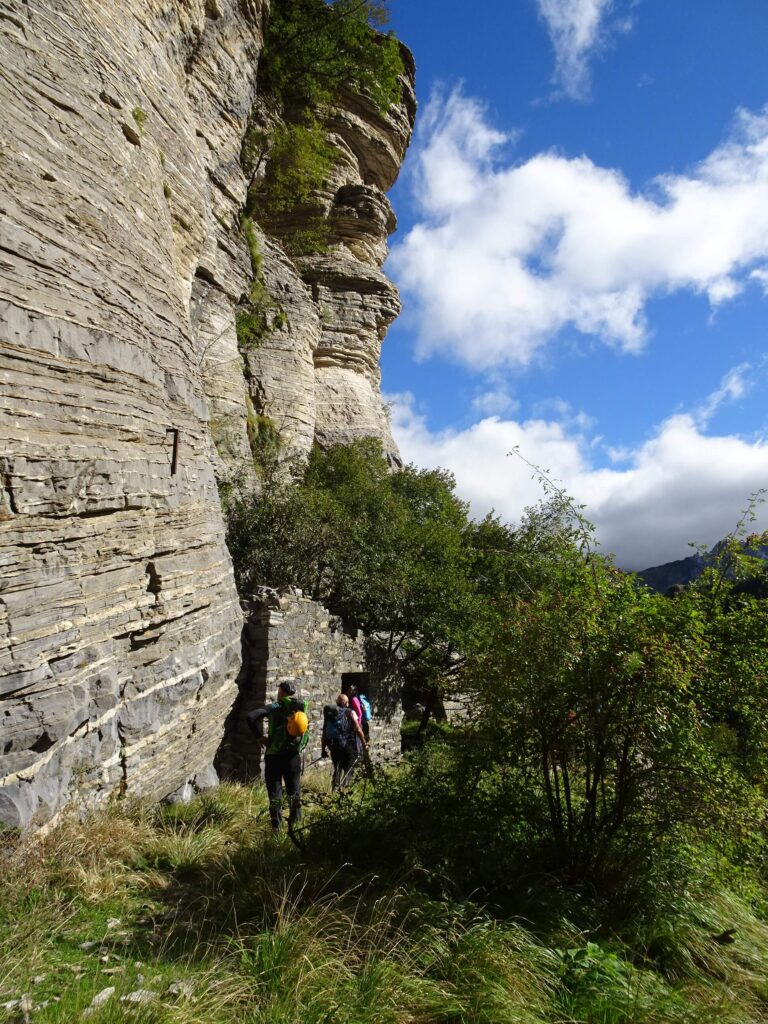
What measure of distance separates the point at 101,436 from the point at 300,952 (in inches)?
175

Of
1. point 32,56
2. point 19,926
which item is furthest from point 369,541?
point 19,926

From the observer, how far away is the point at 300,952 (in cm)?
330

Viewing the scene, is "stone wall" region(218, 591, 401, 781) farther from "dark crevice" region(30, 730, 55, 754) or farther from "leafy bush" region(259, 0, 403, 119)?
"leafy bush" region(259, 0, 403, 119)

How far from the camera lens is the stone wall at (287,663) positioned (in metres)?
8.59

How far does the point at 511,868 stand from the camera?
468 centimetres

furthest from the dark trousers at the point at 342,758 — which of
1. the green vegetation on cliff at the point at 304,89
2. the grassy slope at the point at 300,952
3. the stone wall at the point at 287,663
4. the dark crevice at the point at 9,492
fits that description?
the green vegetation on cliff at the point at 304,89

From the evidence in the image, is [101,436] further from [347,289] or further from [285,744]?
[347,289]

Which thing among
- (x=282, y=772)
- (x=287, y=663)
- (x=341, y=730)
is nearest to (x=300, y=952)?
(x=282, y=772)

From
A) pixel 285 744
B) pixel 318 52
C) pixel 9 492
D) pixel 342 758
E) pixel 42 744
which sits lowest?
pixel 342 758

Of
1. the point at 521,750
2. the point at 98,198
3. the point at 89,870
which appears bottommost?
the point at 89,870

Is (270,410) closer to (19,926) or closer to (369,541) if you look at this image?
(369,541)

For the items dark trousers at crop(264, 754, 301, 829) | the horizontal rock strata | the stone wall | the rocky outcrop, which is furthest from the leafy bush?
dark trousers at crop(264, 754, 301, 829)

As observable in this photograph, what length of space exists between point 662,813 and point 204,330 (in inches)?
571

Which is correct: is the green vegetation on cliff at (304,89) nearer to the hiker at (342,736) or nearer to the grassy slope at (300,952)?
the hiker at (342,736)
